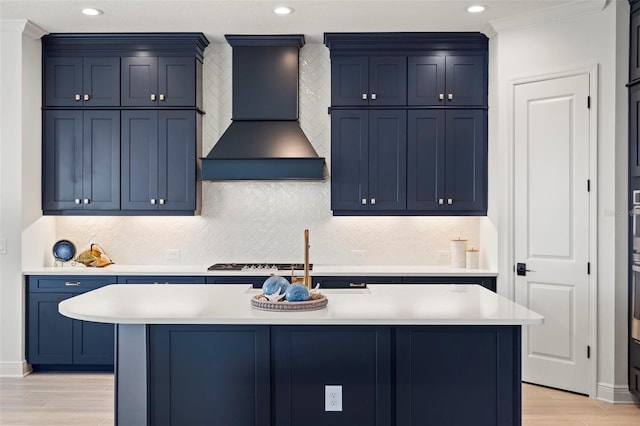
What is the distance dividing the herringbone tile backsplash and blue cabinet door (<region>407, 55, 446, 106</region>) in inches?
38.0

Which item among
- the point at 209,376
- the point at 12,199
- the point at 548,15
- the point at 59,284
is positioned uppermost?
the point at 548,15

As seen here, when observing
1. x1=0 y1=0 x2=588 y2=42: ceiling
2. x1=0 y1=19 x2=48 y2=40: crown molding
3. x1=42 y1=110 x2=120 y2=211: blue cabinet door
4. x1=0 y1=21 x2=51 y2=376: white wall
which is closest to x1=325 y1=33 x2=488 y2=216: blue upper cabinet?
x1=0 y1=0 x2=588 y2=42: ceiling

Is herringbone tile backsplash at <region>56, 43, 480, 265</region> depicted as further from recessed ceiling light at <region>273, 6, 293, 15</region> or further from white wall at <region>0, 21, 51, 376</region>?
recessed ceiling light at <region>273, 6, 293, 15</region>

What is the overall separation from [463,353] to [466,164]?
2.42m

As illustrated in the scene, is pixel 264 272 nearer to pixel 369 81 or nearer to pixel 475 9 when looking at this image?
pixel 369 81

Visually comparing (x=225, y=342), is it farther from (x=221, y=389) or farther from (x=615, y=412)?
(x=615, y=412)

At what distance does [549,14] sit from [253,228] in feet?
10.3

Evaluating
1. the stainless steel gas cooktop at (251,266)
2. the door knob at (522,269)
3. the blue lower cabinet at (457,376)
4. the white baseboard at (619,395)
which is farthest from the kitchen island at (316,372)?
the stainless steel gas cooktop at (251,266)

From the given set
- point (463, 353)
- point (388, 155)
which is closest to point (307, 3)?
point (388, 155)

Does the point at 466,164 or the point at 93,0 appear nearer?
the point at 93,0

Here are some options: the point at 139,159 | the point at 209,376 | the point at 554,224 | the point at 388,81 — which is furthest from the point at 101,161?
the point at 554,224

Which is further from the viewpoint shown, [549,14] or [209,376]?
[549,14]

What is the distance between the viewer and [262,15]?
171 inches

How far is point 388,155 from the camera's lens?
480 centimetres
